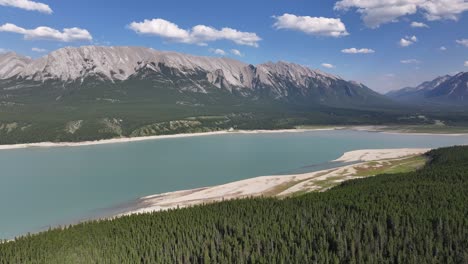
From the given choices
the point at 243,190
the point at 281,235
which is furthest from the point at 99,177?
the point at 281,235

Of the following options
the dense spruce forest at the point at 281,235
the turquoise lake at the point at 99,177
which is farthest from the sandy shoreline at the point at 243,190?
the dense spruce forest at the point at 281,235

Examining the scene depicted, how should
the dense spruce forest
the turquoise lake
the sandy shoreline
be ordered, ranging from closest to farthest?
the dense spruce forest < the turquoise lake < the sandy shoreline

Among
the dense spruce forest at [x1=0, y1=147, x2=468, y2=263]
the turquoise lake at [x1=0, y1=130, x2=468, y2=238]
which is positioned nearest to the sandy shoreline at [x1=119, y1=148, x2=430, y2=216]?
the turquoise lake at [x1=0, y1=130, x2=468, y2=238]

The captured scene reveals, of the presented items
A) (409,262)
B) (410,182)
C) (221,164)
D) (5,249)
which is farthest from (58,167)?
(409,262)

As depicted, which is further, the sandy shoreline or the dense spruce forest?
the sandy shoreline

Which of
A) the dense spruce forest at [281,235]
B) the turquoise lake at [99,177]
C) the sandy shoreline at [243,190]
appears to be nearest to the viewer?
the dense spruce forest at [281,235]

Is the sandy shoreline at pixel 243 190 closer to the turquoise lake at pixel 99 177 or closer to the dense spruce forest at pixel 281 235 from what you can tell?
the turquoise lake at pixel 99 177

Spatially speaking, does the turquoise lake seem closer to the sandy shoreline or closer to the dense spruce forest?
the sandy shoreline

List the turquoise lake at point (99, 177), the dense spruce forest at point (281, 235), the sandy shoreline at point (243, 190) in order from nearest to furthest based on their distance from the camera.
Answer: the dense spruce forest at point (281, 235) → the turquoise lake at point (99, 177) → the sandy shoreline at point (243, 190)
